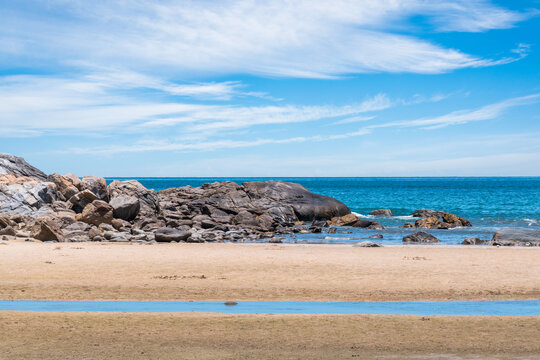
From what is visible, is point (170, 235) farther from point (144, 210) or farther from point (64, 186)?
point (64, 186)

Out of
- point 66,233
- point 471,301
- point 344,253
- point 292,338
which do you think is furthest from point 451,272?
point 66,233

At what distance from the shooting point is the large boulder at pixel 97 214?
129 feet

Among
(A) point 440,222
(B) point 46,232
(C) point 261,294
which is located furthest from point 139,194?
(C) point 261,294

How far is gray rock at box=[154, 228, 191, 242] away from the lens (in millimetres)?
33406

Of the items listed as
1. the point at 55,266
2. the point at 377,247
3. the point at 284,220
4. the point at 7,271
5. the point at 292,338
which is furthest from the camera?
the point at 284,220

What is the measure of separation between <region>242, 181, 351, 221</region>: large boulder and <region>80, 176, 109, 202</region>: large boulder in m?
16.3

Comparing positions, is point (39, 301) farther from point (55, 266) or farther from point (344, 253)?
point (344, 253)

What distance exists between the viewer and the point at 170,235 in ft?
111

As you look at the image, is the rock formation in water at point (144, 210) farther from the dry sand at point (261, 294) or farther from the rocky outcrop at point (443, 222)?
the dry sand at point (261, 294)

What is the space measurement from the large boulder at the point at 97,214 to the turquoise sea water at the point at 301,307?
24.2 metres

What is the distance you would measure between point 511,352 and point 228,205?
46.2 m

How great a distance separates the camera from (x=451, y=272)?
20.4 metres

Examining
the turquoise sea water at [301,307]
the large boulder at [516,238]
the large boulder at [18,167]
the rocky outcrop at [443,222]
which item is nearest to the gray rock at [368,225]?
the rocky outcrop at [443,222]

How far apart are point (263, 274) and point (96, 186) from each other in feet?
97.5
